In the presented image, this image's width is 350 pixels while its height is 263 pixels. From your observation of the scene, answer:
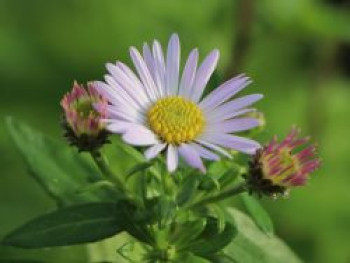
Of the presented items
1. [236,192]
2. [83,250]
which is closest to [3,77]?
[83,250]

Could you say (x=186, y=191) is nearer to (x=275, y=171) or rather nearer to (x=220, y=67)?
(x=275, y=171)

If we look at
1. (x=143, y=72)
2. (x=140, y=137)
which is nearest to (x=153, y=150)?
(x=140, y=137)

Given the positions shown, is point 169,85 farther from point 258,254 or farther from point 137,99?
point 258,254

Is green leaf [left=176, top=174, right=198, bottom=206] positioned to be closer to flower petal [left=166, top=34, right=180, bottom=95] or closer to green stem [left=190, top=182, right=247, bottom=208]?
green stem [left=190, top=182, right=247, bottom=208]

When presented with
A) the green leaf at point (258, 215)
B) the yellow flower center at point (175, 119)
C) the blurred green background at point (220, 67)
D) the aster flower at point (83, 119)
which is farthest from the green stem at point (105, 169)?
the blurred green background at point (220, 67)

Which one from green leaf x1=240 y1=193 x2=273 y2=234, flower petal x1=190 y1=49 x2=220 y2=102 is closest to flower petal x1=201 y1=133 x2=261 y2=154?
flower petal x1=190 y1=49 x2=220 y2=102
